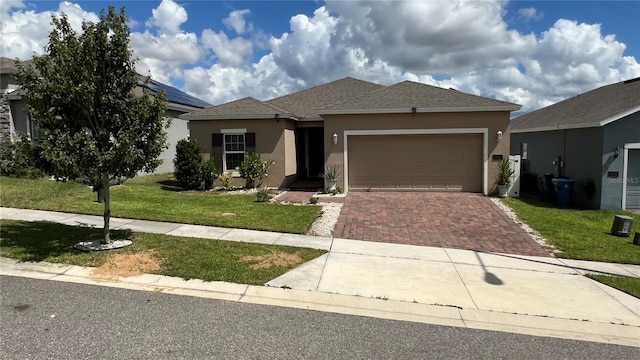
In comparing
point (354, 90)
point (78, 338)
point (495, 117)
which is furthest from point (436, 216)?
point (354, 90)

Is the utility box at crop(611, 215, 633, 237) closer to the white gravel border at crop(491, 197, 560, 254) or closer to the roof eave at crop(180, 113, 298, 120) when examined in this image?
the white gravel border at crop(491, 197, 560, 254)

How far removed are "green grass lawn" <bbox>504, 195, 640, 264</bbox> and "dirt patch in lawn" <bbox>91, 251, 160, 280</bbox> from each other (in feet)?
27.2

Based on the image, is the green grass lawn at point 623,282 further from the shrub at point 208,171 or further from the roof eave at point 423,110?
the shrub at point 208,171

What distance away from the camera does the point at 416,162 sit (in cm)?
1546

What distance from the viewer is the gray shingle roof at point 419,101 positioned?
14.8 metres

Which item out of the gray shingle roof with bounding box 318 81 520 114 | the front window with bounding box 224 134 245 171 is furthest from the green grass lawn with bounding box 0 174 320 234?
the gray shingle roof with bounding box 318 81 520 114

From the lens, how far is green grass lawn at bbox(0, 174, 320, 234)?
10.3 metres

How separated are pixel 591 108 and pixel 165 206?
55.5 feet

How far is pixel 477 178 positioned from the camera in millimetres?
15250

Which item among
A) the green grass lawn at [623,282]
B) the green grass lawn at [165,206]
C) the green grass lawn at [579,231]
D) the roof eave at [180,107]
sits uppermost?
the roof eave at [180,107]

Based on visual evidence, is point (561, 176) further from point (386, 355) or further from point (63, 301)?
point (63, 301)

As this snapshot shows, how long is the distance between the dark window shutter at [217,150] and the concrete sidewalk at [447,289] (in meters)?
9.66

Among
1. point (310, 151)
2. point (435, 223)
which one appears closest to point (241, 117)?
point (310, 151)

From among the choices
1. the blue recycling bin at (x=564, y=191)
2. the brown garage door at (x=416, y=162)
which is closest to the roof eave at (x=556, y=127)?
the blue recycling bin at (x=564, y=191)
